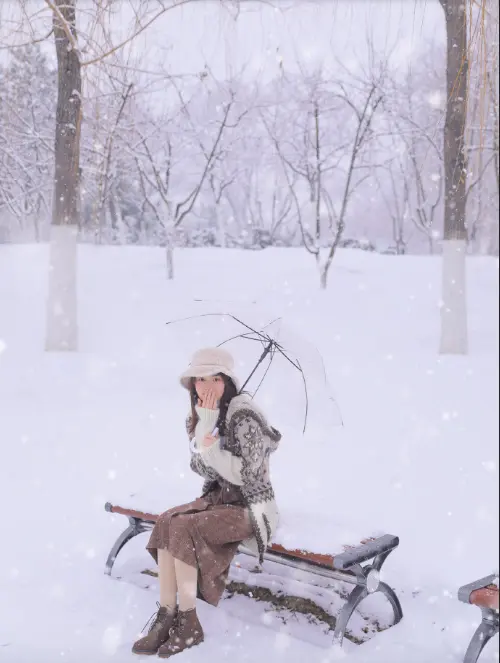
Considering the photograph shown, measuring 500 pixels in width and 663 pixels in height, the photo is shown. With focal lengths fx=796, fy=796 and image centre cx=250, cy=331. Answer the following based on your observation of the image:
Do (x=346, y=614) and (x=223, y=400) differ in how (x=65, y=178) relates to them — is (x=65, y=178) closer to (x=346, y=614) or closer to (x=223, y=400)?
(x=223, y=400)

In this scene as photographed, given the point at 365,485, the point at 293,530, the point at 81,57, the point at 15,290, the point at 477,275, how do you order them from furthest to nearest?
the point at 477,275, the point at 15,290, the point at 81,57, the point at 365,485, the point at 293,530

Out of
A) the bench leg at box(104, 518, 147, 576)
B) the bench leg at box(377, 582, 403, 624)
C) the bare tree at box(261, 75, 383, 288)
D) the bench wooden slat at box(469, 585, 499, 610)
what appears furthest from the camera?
the bare tree at box(261, 75, 383, 288)

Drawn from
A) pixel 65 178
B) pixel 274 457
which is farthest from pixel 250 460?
pixel 65 178

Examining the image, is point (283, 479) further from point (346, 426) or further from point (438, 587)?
point (438, 587)

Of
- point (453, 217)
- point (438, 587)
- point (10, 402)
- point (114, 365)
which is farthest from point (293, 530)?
point (453, 217)

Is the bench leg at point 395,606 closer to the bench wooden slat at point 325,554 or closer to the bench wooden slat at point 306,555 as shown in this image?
the bench wooden slat at point 325,554

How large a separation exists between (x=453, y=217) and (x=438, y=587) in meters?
6.65

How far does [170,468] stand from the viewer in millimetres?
7215

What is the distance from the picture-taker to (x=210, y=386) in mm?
4352

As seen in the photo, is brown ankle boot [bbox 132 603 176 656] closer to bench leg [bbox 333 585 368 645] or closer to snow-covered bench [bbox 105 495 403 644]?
snow-covered bench [bbox 105 495 403 644]

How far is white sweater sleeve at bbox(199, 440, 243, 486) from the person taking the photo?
4207mm

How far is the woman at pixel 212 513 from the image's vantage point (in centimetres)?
406

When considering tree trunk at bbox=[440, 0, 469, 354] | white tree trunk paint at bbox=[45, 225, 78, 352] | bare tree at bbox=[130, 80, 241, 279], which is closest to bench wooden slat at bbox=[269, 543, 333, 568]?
white tree trunk paint at bbox=[45, 225, 78, 352]

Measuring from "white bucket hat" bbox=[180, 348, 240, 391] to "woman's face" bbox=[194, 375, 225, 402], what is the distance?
0.05 meters
